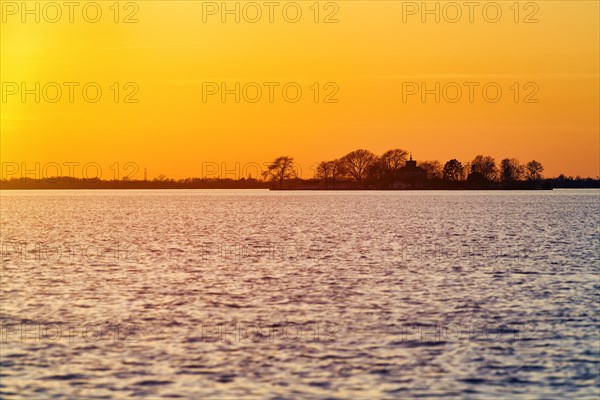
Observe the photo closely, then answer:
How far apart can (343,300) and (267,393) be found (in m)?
19.1

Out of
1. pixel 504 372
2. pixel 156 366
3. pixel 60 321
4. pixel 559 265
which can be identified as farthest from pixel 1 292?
pixel 559 265

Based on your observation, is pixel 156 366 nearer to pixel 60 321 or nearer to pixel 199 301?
pixel 60 321

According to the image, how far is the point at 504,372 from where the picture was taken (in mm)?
27094

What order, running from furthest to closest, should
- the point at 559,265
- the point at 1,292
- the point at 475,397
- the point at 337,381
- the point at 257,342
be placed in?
the point at 559,265
the point at 1,292
the point at 257,342
the point at 337,381
the point at 475,397

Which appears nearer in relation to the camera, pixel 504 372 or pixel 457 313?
pixel 504 372

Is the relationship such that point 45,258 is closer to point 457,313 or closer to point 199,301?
point 199,301

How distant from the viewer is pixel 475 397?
23938mm

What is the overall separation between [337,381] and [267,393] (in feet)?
8.00

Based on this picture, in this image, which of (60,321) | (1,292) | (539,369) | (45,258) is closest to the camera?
(539,369)

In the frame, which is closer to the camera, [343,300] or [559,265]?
[343,300]

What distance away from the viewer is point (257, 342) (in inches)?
1251

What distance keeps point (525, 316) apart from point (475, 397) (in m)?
15.1

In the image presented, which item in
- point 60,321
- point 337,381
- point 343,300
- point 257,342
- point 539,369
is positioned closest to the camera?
point 337,381

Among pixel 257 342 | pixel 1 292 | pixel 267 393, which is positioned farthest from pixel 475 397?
pixel 1 292
